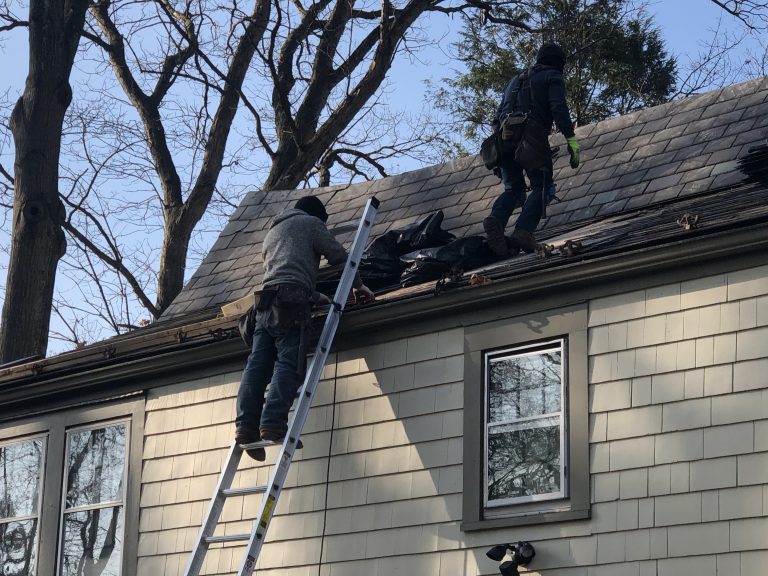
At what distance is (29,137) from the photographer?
18.5m

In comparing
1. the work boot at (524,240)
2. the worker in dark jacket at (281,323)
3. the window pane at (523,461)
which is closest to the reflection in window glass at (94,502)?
the worker in dark jacket at (281,323)

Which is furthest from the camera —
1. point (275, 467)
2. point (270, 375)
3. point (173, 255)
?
point (173, 255)

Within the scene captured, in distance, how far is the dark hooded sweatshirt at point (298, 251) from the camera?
956 centimetres

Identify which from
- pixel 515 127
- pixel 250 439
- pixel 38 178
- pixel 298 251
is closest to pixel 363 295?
pixel 298 251

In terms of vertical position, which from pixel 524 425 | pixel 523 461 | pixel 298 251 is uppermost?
pixel 298 251

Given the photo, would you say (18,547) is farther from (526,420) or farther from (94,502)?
(526,420)

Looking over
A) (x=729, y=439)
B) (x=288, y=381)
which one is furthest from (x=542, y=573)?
(x=288, y=381)

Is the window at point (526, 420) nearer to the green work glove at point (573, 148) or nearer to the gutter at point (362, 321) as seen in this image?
the gutter at point (362, 321)

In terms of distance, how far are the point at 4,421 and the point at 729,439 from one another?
6792mm

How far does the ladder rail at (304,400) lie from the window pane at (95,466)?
2.31 m

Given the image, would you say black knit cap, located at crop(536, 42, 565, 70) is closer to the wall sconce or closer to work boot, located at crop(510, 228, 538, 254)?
work boot, located at crop(510, 228, 538, 254)

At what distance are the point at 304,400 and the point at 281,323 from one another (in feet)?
1.83

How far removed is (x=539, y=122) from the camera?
415 inches

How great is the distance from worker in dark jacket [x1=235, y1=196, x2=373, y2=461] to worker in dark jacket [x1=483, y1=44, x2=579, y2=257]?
1379mm
